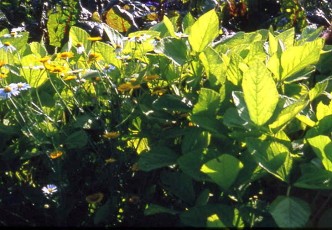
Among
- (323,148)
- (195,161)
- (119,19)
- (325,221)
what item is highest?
(323,148)

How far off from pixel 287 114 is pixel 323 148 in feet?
0.50

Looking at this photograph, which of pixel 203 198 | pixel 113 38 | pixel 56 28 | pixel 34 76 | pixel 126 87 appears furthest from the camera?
pixel 56 28

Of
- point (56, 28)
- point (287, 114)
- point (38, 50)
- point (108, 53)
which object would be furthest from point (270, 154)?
point (56, 28)

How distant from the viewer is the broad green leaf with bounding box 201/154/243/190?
6.95 ft

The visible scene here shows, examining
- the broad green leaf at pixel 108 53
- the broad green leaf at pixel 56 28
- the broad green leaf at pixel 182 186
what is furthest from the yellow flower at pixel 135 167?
the broad green leaf at pixel 56 28

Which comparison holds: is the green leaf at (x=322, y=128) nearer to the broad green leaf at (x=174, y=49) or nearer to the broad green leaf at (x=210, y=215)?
the broad green leaf at (x=210, y=215)

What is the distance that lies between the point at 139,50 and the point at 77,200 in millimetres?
659

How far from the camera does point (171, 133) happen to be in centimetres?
244

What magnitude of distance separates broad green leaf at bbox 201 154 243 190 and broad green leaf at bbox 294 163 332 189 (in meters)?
0.19

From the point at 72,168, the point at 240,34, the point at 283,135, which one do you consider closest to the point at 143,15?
the point at 240,34

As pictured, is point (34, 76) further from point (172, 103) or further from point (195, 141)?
point (195, 141)

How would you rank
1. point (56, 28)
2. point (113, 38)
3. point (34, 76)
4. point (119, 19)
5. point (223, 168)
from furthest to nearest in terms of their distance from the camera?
point (119, 19), point (56, 28), point (113, 38), point (34, 76), point (223, 168)

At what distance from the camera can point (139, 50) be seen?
9.21 ft

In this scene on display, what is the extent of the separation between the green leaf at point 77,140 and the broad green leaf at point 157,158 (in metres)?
0.26
